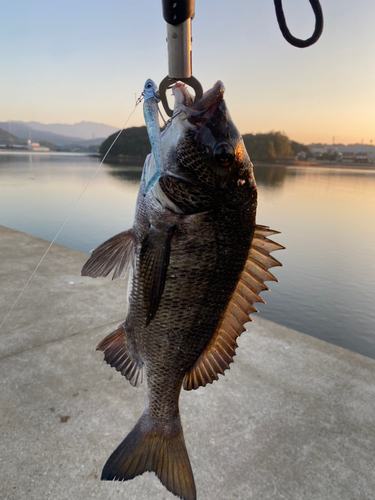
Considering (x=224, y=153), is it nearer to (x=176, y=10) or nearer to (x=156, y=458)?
(x=176, y=10)

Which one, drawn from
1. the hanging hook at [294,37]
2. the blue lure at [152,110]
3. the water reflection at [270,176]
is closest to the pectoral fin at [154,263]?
the blue lure at [152,110]

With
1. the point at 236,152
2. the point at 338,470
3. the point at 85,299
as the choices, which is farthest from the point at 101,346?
the point at 85,299

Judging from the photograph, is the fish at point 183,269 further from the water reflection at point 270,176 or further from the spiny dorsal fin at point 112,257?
the water reflection at point 270,176

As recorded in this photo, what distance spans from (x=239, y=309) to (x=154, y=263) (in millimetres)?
374

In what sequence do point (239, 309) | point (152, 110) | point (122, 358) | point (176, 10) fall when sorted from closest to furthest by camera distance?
point (176, 10) < point (152, 110) < point (239, 309) < point (122, 358)

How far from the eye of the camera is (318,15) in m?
1.06

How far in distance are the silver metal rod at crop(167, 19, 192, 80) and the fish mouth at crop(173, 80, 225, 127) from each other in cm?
12

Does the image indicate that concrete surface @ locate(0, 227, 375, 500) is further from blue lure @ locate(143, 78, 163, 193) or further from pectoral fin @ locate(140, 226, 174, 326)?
blue lure @ locate(143, 78, 163, 193)

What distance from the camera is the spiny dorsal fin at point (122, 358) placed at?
1413mm

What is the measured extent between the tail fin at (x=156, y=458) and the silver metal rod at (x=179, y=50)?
1289mm

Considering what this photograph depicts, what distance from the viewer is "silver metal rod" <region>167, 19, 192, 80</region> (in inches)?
35.5

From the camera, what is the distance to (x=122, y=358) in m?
1.42

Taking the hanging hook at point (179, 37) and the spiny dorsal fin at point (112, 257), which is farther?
the spiny dorsal fin at point (112, 257)

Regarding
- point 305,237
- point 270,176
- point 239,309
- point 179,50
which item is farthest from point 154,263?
point 270,176
